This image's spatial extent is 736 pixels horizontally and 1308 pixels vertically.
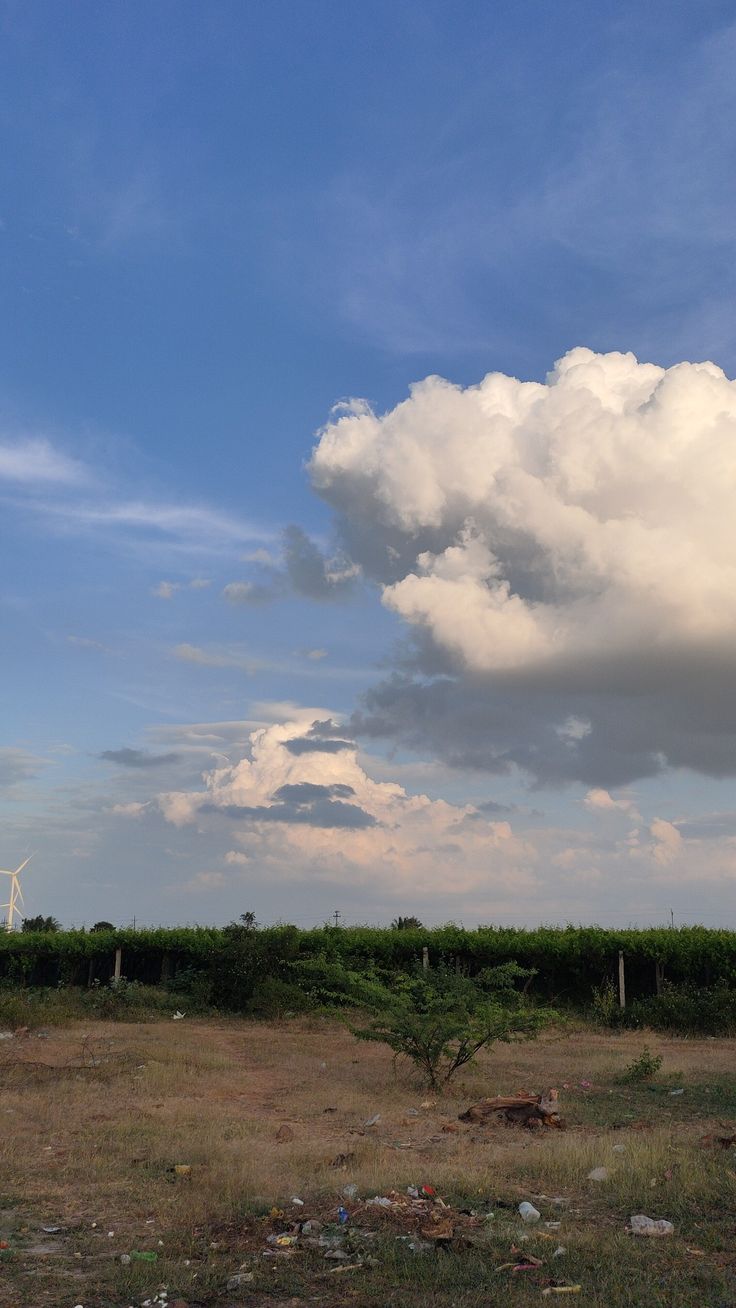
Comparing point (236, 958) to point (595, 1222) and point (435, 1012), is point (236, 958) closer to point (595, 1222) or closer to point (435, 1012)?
point (435, 1012)

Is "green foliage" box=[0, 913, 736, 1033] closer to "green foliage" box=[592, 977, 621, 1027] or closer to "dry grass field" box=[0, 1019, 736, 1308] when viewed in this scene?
"green foliage" box=[592, 977, 621, 1027]

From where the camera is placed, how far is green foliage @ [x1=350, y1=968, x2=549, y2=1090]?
1290 centimetres

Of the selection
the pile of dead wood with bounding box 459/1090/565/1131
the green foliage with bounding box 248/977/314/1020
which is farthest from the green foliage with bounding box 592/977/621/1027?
the pile of dead wood with bounding box 459/1090/565/1131

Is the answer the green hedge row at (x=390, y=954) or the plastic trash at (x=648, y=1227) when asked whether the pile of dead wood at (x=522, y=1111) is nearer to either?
the plastic trash at (x=648, y=1227)

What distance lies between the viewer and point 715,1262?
5.81 meters

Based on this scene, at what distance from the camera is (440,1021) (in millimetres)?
12797

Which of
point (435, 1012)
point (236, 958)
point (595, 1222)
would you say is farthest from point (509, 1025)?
point (236, 958)

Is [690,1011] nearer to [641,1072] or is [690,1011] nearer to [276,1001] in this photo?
[641,1072]

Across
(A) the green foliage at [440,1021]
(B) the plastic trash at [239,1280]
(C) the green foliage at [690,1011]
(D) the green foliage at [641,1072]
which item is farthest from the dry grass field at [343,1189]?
(C) the green foliage at [690,1011]

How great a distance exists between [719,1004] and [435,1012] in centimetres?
929

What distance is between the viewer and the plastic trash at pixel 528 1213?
6645mm

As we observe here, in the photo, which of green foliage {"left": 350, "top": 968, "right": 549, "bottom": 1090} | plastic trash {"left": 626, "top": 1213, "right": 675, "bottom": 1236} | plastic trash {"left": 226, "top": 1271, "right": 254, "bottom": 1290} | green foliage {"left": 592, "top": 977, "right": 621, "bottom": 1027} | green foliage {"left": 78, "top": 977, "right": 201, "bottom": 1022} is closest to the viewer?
plastic trash {"left": 226, "top": 1271, "right": 254, "bottom": 1290}

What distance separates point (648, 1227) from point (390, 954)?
61.8 ft

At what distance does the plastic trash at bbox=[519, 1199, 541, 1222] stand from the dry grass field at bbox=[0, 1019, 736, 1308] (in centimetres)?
9
